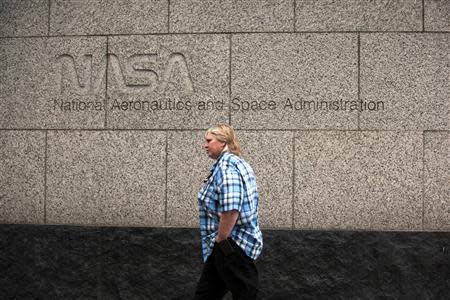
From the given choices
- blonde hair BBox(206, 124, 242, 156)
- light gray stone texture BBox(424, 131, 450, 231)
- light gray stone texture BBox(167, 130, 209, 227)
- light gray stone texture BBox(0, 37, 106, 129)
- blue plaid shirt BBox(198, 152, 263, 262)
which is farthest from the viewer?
light gray stone texture BBox(0, 37, 106, 129)

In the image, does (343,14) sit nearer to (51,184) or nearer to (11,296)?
(51,184)

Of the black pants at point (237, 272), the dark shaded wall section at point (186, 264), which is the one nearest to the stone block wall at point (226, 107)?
the dark shaded wall section at point (186, 264)

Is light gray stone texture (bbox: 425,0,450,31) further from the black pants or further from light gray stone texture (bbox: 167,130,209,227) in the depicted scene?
the black pants

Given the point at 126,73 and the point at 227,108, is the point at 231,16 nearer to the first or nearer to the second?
the point at 227,108

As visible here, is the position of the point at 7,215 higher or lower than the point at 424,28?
lower

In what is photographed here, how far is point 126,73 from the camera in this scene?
7.96 m

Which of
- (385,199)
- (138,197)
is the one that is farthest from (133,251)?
(385,199)

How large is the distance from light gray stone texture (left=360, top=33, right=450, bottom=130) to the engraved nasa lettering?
214cm

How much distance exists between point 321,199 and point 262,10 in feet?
7.72

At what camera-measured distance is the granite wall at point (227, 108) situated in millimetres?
7547

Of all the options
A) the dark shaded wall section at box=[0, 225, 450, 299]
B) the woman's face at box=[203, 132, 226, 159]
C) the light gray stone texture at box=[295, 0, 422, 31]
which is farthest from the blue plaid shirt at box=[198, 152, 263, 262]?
the light gray stone texture at box=[295, 0, 422, 31]

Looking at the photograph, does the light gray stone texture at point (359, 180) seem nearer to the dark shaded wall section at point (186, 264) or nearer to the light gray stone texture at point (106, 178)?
the dark shaded wall section at point (186, 264)

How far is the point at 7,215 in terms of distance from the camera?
26.2 ft

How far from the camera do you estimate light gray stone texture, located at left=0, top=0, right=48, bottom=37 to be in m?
8.09
